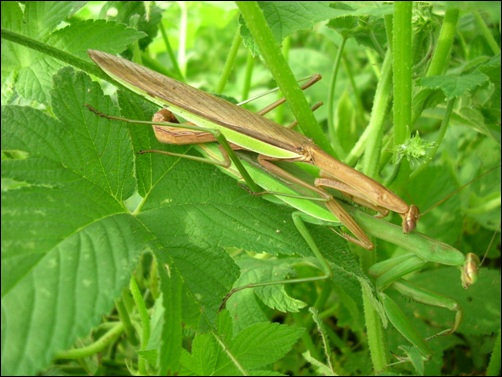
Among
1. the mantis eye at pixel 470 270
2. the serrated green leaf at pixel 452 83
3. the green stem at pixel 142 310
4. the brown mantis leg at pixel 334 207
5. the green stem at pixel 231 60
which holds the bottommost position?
the green stem at pixel 142 310

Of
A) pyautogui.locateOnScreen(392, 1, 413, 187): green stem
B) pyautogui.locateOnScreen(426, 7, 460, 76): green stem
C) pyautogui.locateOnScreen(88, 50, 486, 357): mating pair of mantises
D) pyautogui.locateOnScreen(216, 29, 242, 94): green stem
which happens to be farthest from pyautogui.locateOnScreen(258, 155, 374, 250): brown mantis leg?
pyautogui.locateOnScreen(216, 29, 242, 94): green stem

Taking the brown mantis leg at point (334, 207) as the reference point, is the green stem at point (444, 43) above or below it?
above

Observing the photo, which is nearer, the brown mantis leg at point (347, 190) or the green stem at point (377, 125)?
the brown mantis leg at point (347, 190)

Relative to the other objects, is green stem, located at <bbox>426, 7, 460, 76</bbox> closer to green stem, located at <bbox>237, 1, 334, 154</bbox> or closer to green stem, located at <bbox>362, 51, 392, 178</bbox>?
green stem, located at <bbox>362, 51, 392, 178</bbox>

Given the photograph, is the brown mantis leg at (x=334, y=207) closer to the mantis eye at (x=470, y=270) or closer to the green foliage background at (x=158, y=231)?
the green foliage background at (x=158, y=231)

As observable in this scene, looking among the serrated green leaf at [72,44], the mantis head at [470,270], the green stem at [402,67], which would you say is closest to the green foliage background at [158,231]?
the serrated green leaf at [72,44]

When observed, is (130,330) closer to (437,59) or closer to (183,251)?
(183,251)

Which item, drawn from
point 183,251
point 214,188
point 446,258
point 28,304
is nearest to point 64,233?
point 28,304
